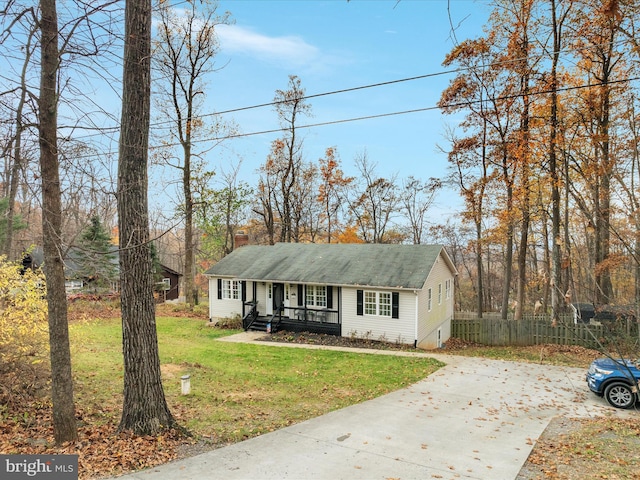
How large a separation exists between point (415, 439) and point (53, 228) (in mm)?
6693

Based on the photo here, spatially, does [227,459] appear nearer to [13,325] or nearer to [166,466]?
[166,466]

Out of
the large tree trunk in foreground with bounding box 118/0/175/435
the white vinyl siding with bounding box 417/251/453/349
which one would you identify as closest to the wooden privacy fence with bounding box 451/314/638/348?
the white vinyl siding with bounding box 417/251/453/349

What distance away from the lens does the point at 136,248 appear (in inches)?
253

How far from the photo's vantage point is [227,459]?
230 inches

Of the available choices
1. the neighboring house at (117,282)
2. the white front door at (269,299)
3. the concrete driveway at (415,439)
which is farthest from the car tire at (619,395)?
the neighboring house at (117,282)

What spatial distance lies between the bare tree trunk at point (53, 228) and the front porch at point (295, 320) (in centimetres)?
1406

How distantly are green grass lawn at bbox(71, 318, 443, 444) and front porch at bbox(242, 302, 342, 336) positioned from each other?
345cm

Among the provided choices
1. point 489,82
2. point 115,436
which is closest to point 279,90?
point 489,82

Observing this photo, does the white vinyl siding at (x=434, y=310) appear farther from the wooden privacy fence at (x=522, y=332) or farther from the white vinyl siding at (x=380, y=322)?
the wooden privacy fence at (x=522, y=332)

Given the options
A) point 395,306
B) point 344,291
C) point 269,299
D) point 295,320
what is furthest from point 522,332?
point 269,299

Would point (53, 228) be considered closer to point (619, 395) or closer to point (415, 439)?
point (415, 439)

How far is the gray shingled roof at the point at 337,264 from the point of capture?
18688 millimetres

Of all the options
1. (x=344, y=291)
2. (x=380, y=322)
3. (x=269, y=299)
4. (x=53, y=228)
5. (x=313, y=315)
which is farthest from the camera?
(x=269, y=299)

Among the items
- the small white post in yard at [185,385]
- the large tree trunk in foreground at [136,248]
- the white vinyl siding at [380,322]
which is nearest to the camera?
the large tree trunk in foreground at [136,248]
